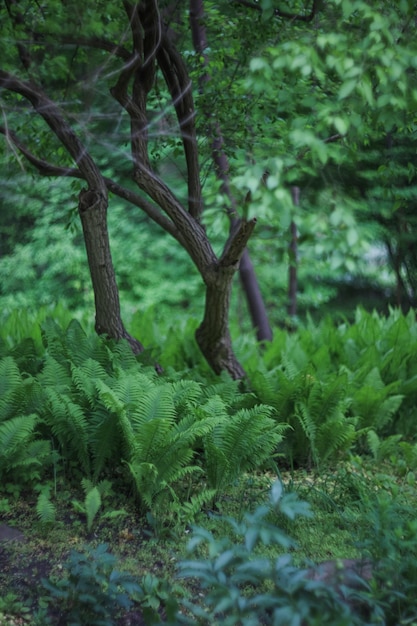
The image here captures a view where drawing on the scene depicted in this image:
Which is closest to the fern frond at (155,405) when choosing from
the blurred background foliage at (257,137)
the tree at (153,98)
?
the blurred background foliage at (257,137)

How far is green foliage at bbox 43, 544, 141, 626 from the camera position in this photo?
92.1 inches

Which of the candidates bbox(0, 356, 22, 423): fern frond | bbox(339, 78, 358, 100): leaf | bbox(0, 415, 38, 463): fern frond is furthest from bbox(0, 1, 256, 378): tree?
bbox(339, 78, 358, 100): leaf

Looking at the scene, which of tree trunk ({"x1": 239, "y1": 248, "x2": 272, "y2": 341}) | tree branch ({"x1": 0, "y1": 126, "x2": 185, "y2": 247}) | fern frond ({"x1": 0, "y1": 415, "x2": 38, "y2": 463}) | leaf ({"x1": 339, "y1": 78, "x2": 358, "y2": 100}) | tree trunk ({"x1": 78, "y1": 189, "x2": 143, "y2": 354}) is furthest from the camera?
tree trunk ({"x1": 239, "y1": 248, "x2": 272, "y2": 341})

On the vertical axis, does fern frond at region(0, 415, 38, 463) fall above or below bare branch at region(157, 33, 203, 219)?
below

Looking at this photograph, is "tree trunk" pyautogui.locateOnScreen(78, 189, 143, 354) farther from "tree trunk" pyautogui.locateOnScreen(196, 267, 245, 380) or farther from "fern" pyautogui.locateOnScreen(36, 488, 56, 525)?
"fern" pyautogui.locateOnScreen(36, 488, 56, 525)

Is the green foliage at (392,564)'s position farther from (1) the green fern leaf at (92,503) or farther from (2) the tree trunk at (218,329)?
(2) the tree trunk at (218,329)

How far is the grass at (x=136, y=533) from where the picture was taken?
2682 mm

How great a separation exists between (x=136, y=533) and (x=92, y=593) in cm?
69

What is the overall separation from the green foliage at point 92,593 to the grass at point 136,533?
0.16m

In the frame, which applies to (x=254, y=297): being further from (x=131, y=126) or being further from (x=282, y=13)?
(x=282, y=13)

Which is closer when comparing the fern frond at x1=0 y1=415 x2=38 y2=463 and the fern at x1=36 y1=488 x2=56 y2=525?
the fern at x1=36 y1=488 x2=56 y2=525

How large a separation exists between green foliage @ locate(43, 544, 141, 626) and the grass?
0.53ft

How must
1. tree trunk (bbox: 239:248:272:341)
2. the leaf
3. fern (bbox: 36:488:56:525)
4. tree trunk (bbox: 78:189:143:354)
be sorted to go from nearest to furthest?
the leaf → fern (bbox: 36:488:56:525) → tree trunk (bbox: 78:189:143:354) → tree trunk (bbox: 239:248:272:341)

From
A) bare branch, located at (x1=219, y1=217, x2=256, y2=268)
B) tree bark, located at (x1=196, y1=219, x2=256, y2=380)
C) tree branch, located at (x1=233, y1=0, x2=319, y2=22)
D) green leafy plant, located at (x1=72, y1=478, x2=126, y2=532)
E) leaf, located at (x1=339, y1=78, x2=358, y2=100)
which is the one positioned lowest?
green leafy plant, located at (x1=72, y1=478, x2=126, y2=532)
